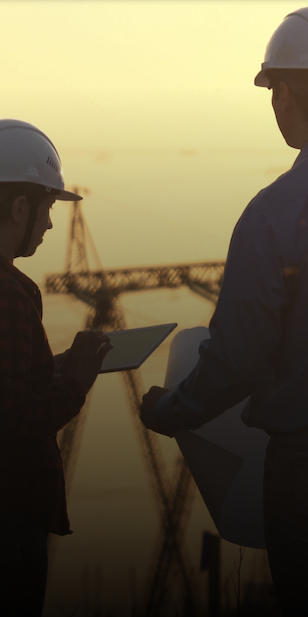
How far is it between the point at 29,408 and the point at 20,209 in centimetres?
69

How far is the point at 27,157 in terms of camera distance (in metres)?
2.63

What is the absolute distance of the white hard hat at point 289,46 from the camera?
226 centimetres

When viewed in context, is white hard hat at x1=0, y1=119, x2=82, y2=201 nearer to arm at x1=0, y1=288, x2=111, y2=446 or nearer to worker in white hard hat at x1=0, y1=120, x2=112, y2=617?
worker in white hard hat at x1=0, y1=120, x2=112, y2=617

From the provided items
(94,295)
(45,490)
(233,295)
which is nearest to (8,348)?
(45,490)

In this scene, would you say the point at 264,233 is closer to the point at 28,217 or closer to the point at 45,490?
the point at 28,217

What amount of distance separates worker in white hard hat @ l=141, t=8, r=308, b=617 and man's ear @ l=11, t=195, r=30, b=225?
728mm

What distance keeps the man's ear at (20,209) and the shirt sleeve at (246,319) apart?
0.73 meters

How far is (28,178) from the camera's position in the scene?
2537mm

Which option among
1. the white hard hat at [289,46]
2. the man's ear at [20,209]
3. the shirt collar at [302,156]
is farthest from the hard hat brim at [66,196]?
the shirt collar at [302,156]

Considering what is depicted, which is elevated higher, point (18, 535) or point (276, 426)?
point (276, 426)

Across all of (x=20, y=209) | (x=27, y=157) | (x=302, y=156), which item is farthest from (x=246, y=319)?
(x=27, y=157)

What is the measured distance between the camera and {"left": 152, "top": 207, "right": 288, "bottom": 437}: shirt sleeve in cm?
205

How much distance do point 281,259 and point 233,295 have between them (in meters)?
0.18

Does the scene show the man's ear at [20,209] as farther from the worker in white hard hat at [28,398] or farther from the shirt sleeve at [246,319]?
the shirt sleeve at [246,319]
